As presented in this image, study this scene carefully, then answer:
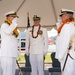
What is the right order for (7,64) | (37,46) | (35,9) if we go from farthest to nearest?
(35,9)
(37,46)
(7,64)

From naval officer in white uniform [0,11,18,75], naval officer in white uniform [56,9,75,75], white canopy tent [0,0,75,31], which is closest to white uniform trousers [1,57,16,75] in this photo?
naval officer in white uniform [0,11,18,75]

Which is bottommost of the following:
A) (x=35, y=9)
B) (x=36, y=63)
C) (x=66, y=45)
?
(x=36, y=63)

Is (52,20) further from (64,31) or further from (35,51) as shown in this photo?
(64,31)

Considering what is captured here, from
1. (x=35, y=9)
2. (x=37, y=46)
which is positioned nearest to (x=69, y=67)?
(x=37, y=46)

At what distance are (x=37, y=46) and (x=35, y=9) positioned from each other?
1923 mm

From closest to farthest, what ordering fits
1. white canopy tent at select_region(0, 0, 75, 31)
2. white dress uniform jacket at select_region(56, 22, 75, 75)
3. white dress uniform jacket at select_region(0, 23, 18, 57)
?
white dress uniform jacket at select_region(56, 22, 75, 75) → white dress uniform jacket at select_region(0, 23, 18, 57) → white canopy tent at select_region(0, 0, 75, 31)

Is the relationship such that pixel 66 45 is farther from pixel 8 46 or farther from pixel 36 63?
pixel 36 63

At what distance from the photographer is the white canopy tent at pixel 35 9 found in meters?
7.29

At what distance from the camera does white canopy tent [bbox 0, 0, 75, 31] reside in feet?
23.9

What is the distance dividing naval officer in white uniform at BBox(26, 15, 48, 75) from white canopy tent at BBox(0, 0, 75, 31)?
62.8 inches

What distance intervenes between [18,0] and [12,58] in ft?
10.2

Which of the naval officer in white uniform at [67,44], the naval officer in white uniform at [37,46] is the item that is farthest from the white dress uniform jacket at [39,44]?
the naval officer in white uniform at [67,44]

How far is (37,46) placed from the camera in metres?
5.64

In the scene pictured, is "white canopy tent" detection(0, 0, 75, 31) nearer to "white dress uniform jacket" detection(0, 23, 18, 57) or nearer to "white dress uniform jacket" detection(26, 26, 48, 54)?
"white dress uniform jacket" detection(26, 26, 48, 54)
